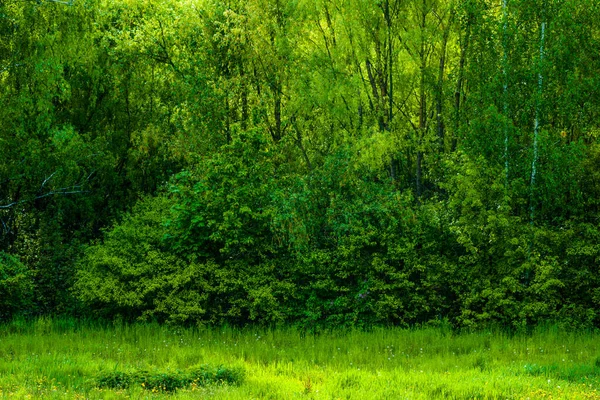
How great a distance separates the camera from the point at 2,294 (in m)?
14.3

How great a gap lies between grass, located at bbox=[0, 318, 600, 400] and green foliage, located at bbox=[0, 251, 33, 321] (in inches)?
31.3

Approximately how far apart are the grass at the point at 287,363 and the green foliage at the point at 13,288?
79 centimetres

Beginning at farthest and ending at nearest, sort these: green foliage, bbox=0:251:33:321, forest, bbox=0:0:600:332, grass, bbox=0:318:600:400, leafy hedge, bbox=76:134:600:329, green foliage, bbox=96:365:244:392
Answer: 1. green foliage, bbox=0:251:33:321
2. forest, bbox=0:0:600:332
3. leafy hedge, bbox=76:134:600:329
4. green foliage, bbox=96:365:244:392
5. grass, bbox=0:318:600:400

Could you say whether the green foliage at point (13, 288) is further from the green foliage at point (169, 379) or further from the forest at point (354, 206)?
the green foliage at point (169, 379)

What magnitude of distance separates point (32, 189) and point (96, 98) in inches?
118

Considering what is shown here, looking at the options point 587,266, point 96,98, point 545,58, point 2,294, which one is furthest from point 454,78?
point 2,294

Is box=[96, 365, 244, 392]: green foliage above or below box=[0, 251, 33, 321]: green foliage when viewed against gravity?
below

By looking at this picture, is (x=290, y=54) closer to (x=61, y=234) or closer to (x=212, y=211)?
(x=212, y=211)

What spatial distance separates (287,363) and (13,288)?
22.8 ft

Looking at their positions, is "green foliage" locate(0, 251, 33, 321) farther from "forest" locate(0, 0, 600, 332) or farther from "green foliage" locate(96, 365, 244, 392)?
"green foliage" locate(96, 365, 244, 392)

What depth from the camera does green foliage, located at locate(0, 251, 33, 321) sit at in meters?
14.0

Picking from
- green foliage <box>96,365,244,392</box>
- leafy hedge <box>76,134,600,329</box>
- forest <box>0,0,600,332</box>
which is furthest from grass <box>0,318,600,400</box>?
forest <box>0,0,600,332</box>

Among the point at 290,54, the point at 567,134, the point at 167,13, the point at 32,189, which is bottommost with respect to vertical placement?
the point at 32,189

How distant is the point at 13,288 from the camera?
1427 cm
